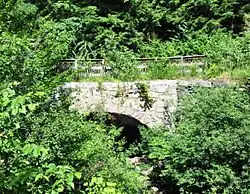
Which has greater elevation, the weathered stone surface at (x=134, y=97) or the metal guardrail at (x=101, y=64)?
the metal guardrail at (x=101, y=64)

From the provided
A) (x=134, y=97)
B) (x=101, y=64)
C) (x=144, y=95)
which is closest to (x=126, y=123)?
(x=134, y=97)

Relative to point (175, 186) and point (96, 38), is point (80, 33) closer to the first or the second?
point (96, 38)

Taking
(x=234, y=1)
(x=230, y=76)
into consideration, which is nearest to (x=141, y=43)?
(x=234, y=1)

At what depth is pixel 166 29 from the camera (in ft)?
61.7

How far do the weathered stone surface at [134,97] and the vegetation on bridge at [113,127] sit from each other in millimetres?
552

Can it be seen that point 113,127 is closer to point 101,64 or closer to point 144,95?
point 144,95

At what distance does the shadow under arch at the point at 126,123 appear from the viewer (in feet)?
43.3

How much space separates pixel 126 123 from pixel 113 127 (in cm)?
361

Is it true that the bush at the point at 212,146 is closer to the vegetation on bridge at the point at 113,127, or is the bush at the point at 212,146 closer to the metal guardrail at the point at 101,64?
the vegetation on bridge at the point at 113,127

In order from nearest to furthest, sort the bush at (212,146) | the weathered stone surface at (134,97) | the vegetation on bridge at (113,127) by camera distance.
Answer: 1. the vegetation on bridge at (113,127)
2. the bush at (212,146)
3. the weathered stone surface at (134,97)

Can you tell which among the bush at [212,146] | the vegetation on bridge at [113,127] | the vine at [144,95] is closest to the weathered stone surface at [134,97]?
the vine at [144,95]

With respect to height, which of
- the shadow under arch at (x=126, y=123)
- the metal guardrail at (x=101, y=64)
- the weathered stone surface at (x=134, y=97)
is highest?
the metal guardrail at (x=101, y=64)

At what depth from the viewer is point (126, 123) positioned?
14938mm

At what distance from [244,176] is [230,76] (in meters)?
4.38
